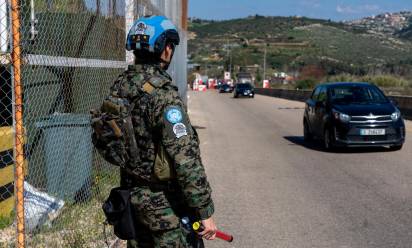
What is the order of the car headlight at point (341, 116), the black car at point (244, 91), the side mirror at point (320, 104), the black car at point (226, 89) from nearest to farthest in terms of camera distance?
the car headlight at point (341, 116) → the side mirror at point (320, 104) → the black car at point (244, 91) → the black car at point (226, 89)

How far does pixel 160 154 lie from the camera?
306cm

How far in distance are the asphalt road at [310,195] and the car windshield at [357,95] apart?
1135 millimetres

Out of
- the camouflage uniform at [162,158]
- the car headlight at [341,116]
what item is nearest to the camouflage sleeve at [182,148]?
the camouflage uniform at [162,158]

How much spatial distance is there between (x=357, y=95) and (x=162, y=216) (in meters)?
11.5

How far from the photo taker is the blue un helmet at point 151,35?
3178 millimetres

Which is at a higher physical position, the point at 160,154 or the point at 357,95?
the point at 160,154

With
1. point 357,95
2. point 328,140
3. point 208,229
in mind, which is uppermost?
point 208,229

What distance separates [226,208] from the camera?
772 cm

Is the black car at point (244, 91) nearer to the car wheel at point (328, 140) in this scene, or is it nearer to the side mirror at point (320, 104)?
the side mirror at point (320, 104)

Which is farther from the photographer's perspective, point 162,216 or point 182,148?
point 162,216

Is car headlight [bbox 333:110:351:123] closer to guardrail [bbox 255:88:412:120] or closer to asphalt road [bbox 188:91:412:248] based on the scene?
asphalt road [bbox 188:91:412:248]

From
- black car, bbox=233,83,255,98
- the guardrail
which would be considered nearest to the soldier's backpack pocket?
the guardrail

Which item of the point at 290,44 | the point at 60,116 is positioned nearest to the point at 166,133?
the point at 60,116

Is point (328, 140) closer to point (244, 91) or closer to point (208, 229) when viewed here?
point (208, 229)
